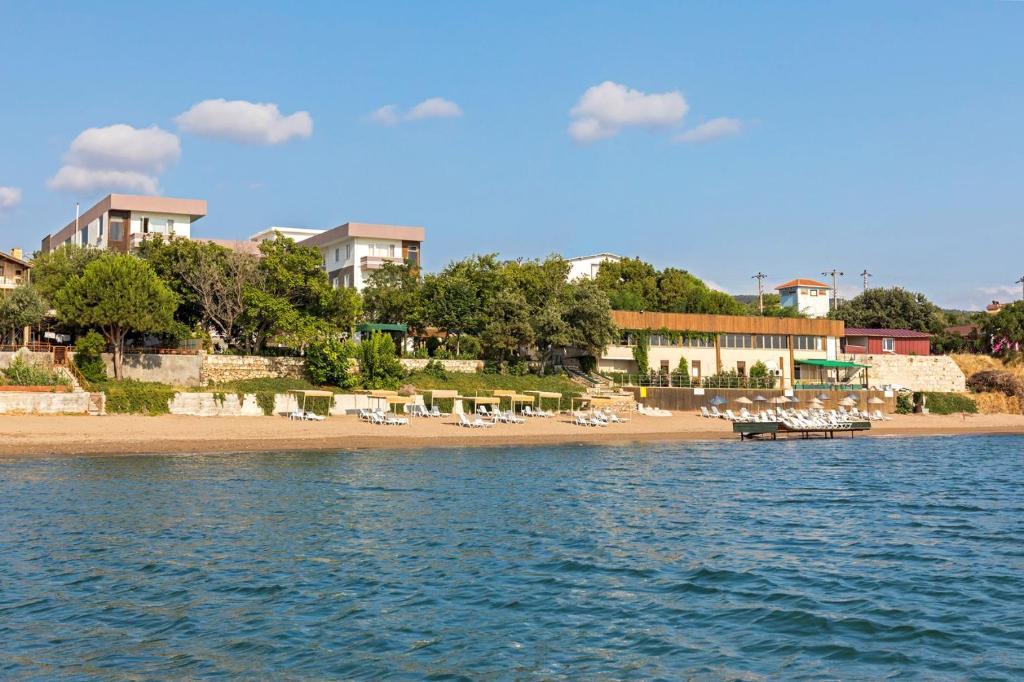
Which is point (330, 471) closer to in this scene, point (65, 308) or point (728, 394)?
point (65, 308)

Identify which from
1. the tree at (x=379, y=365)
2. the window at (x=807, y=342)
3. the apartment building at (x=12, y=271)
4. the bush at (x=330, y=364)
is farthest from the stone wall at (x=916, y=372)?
the apartment building at (x=12, y=271)

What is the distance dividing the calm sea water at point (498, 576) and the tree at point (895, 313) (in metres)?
63.3

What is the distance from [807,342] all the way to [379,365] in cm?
3901

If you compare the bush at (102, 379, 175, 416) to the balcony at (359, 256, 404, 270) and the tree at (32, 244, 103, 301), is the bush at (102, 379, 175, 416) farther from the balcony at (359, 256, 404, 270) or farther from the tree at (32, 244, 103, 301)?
the balcony at (359, 256, 404, 270)

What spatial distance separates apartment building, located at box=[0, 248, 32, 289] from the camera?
5934 cm

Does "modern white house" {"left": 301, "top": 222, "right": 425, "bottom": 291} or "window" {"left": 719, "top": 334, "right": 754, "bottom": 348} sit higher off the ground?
"modern white house" {"left": 301, "top": 222, "right": 425, "bottom": 291}

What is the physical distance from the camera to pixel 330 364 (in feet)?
175

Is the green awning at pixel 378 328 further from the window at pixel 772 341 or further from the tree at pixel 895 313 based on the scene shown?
the tree at pixel 895 313

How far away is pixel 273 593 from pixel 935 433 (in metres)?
53.7

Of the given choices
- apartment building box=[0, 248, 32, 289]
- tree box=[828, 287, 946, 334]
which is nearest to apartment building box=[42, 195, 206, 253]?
apartment building box=[0, 248, 32, 289]

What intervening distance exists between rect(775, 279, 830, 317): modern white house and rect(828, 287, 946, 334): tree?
17.6 metres

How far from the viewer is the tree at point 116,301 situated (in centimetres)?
4662

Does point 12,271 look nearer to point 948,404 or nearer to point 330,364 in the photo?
point 330,364

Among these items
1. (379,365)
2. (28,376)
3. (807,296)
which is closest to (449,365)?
(379,365)
